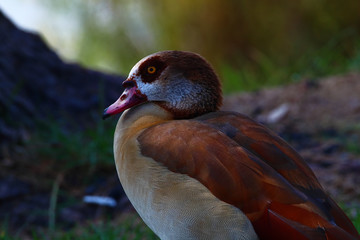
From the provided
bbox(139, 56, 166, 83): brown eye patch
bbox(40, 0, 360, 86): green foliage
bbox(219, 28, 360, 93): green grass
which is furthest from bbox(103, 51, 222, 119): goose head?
bbox(40, 0, 360, 86): green foliage

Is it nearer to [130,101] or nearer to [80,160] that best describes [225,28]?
[80,160]

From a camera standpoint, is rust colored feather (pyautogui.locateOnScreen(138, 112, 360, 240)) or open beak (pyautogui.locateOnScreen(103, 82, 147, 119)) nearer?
rust colored feather (pyautogui.locateOnScreen(138, 112, 360, 240))

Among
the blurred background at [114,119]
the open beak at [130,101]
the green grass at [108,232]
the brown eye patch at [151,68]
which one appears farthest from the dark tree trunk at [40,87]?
the brown eye patch at [151,68]

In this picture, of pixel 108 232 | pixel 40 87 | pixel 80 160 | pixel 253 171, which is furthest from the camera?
pixel 40 87

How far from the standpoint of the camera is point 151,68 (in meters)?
2.73

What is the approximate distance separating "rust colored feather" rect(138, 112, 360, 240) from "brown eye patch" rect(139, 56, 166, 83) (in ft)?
1.07

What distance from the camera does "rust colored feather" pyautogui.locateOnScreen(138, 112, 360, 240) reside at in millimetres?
2074

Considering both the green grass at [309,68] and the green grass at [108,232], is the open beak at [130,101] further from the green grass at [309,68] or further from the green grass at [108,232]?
the green grass at [309,68]

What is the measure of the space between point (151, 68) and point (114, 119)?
6.12 feet

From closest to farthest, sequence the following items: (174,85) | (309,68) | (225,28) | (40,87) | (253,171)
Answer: (253,171) < (174,85) < (40,87) < (309,68) < (225,28)

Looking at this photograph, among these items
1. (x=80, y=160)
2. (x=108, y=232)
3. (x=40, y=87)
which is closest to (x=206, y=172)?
(x=108, y=232)

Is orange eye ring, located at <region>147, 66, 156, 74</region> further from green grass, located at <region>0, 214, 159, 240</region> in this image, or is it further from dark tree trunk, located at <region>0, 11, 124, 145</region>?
dark tree trunk, located at <region>0, 11, 124, 145</region>

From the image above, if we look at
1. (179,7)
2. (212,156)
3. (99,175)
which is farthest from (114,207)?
(179,7)

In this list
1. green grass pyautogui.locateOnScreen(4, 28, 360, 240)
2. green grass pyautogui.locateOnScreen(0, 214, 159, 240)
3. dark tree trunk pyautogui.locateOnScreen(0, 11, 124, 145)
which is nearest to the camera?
green grass pyautogui.locateOnScreen(0, 214, 159, 240)
